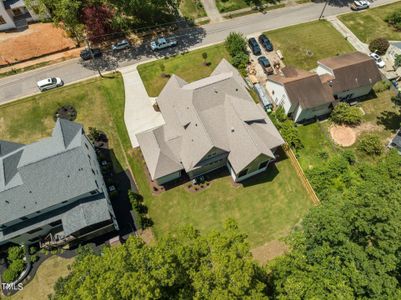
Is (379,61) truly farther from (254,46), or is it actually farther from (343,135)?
(254,46)

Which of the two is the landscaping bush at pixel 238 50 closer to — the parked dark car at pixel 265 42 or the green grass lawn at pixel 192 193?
the parked dark car at pixel 265 42

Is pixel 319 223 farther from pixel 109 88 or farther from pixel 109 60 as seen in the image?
pixel 109 60

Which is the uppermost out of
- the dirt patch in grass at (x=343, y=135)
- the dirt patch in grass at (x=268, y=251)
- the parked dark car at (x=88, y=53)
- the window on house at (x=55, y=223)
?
the parked dark car at (x=88, y=53)

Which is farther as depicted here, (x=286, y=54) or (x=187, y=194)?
(x=286, y=54)

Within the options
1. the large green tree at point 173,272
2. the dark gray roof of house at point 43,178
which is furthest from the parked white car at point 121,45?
the large green tree at point 173,272

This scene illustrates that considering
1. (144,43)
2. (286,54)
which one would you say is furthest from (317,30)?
(144,43)

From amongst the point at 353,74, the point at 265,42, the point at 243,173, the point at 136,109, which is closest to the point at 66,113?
the point at 136,109
